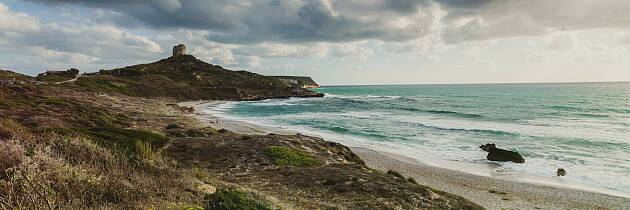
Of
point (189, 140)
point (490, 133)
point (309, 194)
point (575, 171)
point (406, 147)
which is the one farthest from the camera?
point (490, 133)

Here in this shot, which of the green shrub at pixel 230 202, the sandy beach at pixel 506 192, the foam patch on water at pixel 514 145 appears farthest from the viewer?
the foam patch on water at pixel 514 145

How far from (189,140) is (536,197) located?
20.2 m

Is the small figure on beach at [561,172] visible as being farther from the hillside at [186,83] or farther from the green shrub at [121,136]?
the hillside at [186,83]

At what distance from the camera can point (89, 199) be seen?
8.20 meters

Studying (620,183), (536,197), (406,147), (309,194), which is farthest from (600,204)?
(406,147)

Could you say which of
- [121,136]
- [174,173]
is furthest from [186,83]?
[174,173]

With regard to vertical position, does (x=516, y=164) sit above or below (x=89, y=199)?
below

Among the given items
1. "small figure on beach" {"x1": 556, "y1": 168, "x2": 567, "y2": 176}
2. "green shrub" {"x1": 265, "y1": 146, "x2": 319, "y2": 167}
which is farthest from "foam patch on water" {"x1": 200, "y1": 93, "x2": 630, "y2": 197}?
"green shrub" {"x1": 265, "y1": 146, "x2": 319, "y2": 167}

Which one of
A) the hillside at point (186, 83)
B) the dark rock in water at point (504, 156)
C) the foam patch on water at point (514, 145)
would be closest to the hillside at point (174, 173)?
A: the foam patch on water at point (514, 145)

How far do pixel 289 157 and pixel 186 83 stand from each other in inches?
4784

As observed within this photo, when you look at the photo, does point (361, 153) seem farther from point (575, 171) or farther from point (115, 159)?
point (115, 159)

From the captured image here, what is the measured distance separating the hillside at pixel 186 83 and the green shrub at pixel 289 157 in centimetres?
7680

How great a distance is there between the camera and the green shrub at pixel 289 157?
67.5ft

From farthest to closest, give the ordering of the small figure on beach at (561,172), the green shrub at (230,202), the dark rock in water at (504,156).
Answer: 1. the dark rock in water at (504,156)
2. the small figure on beach at (561,172)
3. the green shrub at (230,202)
